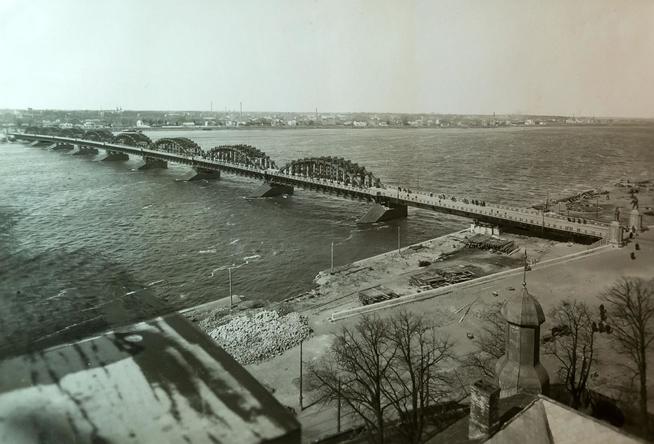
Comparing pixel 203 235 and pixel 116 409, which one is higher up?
pixel 116 409

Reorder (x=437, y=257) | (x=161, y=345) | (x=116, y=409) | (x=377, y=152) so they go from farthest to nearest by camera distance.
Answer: (x=377, y=152) → (x=437, y=257) → (x=161, y=345) → (x=116, y=409)

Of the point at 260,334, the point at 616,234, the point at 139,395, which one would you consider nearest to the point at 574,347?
the point at 260,334

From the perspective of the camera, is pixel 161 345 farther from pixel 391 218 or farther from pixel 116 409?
pixel 391 218

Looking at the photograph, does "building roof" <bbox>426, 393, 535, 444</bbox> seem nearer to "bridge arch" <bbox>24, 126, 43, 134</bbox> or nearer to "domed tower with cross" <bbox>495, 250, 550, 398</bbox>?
"domed tower with cross" <bbox>495, 250, 550, 398</bbox>

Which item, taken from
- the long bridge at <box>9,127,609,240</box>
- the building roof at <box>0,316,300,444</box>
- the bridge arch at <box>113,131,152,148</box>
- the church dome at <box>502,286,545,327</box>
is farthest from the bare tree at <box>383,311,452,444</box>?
the bridge arch at <box>113,131,152,148</box>

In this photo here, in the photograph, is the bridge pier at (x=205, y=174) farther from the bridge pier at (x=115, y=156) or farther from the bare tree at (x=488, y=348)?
the bare tree at (x=488, y=348)

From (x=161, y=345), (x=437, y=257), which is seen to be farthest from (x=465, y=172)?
(x=161, y=345)
